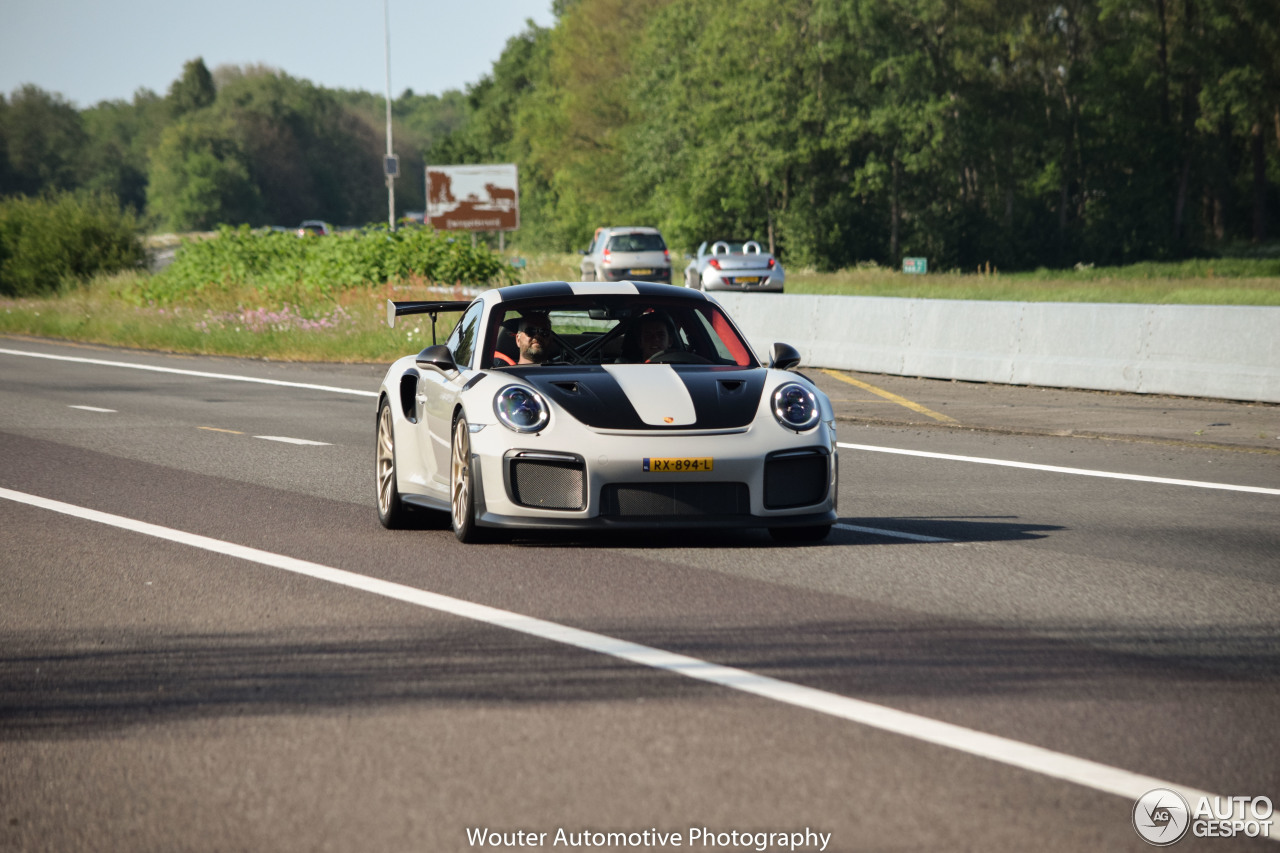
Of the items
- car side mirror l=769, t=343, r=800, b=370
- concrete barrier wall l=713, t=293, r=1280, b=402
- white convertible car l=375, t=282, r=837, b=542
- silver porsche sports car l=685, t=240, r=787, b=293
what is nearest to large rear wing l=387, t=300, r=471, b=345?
white convertible car l=375, t=282, r=837, b=542

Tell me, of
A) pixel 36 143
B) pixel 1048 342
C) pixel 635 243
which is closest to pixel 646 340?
pixel 1048 342

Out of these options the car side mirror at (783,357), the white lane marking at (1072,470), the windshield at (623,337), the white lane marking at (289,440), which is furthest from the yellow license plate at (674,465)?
the white lane marking at (289,440)

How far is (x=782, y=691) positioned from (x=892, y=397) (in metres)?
13.1

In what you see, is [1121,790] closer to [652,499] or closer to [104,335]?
[652,499]

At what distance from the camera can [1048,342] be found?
1855 cm

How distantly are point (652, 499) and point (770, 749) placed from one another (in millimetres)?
3387

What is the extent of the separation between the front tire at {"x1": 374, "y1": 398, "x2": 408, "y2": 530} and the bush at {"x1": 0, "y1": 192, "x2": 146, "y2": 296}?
36.5 meters

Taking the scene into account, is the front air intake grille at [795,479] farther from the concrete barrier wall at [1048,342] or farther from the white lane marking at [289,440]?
the concrete barrier wall at [1048,342]

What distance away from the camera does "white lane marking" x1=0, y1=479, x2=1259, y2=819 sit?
430 cm

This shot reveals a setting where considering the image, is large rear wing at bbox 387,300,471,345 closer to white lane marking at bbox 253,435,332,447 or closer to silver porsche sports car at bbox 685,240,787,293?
white lane marking at bbox 253,435,332,447

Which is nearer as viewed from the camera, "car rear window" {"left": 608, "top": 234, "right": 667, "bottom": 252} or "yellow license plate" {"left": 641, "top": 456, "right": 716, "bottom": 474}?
"yellow license plate" {"left": 641, "top": 456, "right": 716, "bottom": 474}

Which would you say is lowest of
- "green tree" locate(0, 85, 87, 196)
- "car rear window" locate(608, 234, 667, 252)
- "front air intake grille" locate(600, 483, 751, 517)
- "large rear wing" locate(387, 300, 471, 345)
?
"front air intake grille" locate(600, 483, 751, 517)

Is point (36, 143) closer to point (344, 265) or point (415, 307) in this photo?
Result: point (344, 265)

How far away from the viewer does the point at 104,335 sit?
109ft
